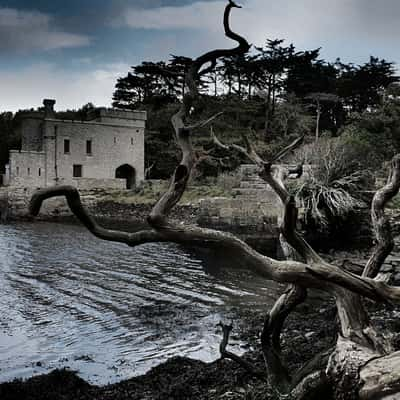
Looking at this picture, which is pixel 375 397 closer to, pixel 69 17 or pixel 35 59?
pixel 69 17

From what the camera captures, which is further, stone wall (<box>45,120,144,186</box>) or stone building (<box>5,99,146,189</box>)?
stone wall (<box>45,120,144,186</box>)

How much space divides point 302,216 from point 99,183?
26923mm

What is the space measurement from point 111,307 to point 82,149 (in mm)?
31604

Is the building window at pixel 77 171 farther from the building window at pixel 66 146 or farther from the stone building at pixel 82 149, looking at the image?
the building window at pixel 66 146

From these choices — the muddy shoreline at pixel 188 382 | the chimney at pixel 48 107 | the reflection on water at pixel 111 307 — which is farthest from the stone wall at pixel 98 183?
the muddy shoreline at pixel 188 382

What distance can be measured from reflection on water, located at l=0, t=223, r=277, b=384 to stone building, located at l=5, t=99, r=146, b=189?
21398mm

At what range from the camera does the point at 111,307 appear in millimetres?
10195

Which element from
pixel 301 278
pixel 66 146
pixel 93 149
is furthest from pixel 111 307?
pixel 93 149

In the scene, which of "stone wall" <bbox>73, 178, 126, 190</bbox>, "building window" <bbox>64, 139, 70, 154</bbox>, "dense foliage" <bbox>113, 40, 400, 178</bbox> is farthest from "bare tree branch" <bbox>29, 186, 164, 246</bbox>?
"building window" <bbox>64, 139, 70, 154</bbox>

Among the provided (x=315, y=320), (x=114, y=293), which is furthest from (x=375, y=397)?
(x=114, y=293)

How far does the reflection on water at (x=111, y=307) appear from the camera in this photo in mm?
7176

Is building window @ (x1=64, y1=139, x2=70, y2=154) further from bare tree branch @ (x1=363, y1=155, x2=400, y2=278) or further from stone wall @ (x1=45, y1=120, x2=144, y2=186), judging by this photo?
bare tree branch @ (x1=363, y1=155, x2=400, y2=278)

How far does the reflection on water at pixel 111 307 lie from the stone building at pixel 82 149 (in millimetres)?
21398

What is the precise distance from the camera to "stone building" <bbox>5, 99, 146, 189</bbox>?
38941 mm
